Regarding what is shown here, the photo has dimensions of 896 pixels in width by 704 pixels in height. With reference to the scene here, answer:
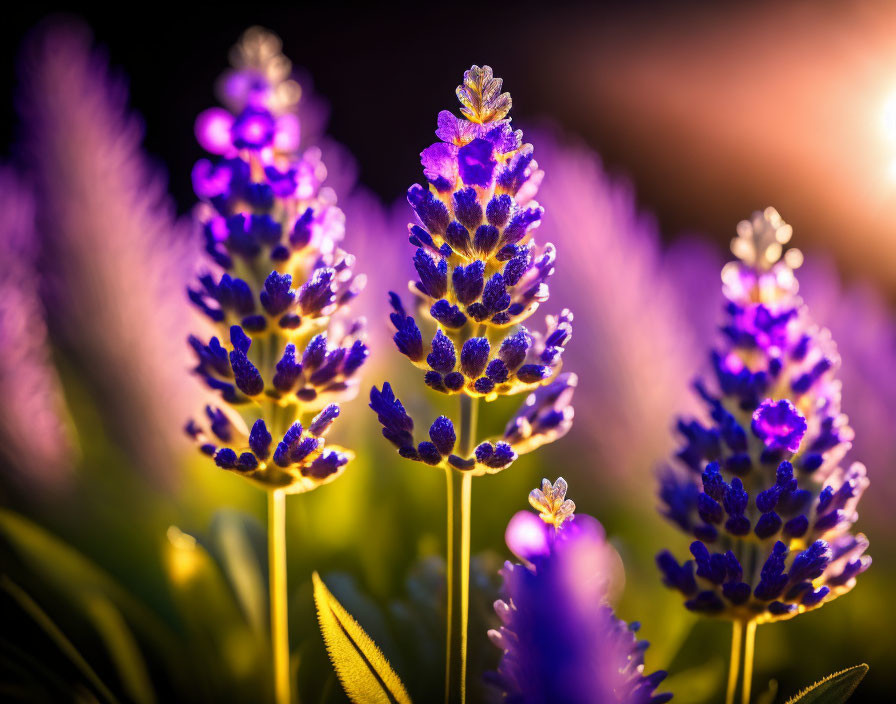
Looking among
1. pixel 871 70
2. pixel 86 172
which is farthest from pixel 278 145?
pixel 871 70

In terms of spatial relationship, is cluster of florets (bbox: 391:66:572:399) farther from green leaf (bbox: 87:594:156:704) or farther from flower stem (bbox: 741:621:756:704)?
green leaf (bbox: 87:594:156:704)

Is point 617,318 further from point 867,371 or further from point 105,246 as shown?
point 105,246

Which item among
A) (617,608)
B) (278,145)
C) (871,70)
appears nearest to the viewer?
(278,145)

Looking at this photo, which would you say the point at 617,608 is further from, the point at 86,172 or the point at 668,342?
the point at 86,172

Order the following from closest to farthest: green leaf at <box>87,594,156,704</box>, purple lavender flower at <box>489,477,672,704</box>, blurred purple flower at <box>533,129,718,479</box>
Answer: purple lavender flower at <box>489,477,672,704</box>
green leaf at <box>87,594,156,704</box>
blurred purple flower at <box>533,129,718,479</box>

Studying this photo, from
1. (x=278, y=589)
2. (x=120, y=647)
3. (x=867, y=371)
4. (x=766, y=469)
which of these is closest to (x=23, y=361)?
(x=120, y=647)

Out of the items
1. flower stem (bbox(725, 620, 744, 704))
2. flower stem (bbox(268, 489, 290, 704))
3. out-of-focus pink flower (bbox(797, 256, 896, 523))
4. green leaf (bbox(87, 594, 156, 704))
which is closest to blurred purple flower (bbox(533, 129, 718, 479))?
out-of-focus pink flower (bbox(797, 256, 896, 523))

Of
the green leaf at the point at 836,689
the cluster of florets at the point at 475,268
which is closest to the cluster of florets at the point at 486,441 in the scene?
the cluster of florets at the point at 475,268
